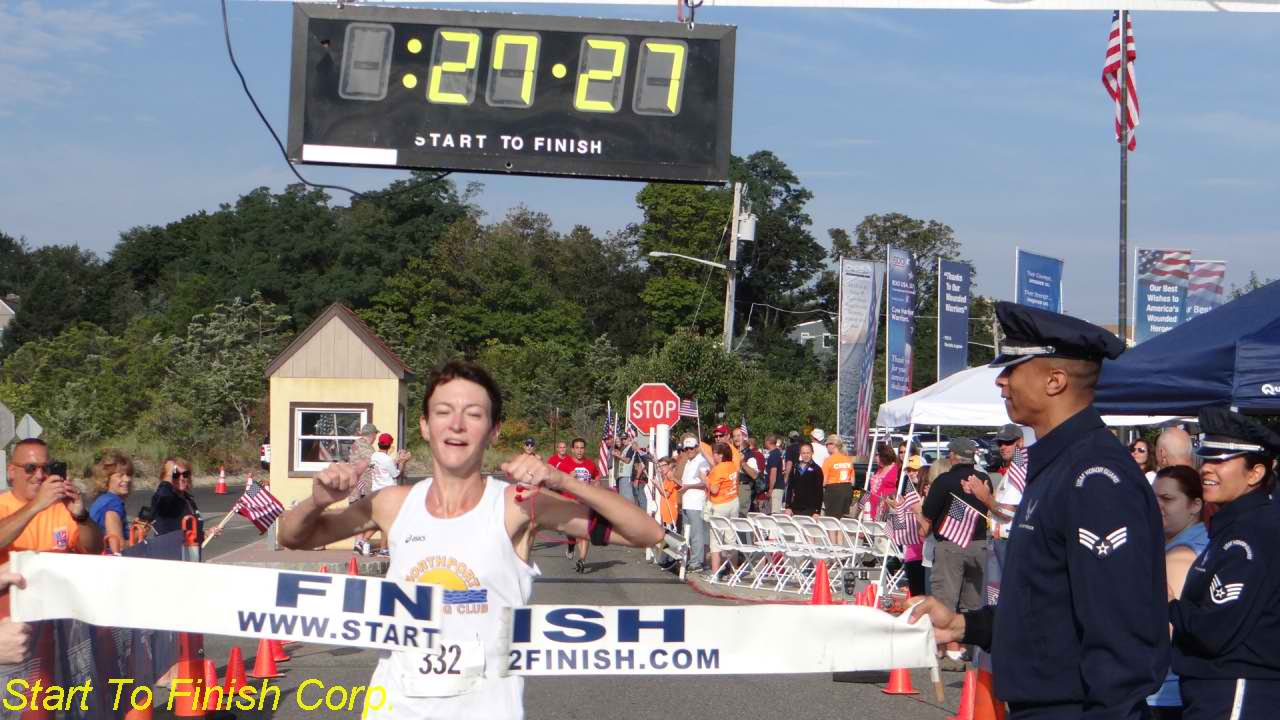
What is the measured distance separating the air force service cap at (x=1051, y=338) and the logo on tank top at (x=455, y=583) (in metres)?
1.78

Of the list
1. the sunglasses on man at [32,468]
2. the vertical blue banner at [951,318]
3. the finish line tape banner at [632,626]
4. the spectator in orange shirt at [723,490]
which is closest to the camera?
the finish line tape banner at [632,626]

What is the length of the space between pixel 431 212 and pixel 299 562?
72536mm

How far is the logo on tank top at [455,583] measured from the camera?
4.41 m

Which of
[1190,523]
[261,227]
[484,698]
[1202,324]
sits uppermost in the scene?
[261,227]

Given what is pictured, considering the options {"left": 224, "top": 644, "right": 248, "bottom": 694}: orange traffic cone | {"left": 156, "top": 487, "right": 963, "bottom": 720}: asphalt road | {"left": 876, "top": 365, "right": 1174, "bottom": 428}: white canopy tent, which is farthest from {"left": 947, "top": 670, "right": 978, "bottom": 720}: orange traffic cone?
{"left": 876, "top": 365, "right": 1174, "bottom": 428}: white canopy tent

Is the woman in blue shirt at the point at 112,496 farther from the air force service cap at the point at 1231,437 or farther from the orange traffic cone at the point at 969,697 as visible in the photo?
the air force service cap at the point at 1231,437

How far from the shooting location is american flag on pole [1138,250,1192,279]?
92.5ft

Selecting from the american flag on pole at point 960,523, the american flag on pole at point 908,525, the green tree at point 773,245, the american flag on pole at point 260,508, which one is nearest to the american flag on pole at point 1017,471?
the american flag on pole at point 960,523

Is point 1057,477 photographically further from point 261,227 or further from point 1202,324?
point 261,227

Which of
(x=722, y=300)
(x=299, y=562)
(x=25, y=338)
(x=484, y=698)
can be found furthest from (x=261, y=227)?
(x=484, y=698)

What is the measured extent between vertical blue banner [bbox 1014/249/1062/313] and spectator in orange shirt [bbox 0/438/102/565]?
24398mm

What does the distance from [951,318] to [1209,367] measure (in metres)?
25.0

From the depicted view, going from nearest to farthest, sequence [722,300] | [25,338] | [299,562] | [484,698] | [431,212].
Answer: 1. [484,698]
2. [299,562]
3. [722,300]
4. [431,212]
5. [25,338]

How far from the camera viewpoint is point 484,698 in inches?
174
